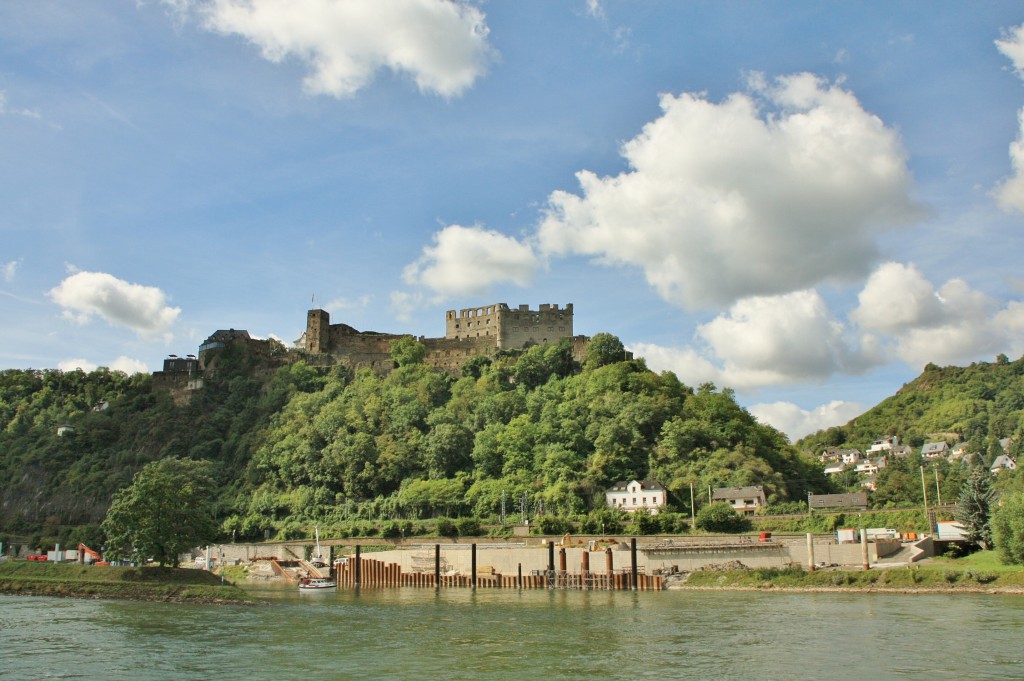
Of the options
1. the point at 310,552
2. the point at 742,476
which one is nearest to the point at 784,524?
the point at 742,476

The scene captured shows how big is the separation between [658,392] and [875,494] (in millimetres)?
26043

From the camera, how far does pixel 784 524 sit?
71.5 m

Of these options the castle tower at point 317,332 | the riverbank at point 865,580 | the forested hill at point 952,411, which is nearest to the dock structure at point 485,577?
the riverbank at point 865,580

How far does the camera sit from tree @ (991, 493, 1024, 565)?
48.0m

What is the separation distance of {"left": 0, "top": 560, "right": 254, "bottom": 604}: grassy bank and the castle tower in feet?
248

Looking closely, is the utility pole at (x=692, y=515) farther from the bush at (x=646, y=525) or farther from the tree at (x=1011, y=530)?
the tree at (x=1011, y=530)

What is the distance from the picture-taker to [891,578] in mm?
51750

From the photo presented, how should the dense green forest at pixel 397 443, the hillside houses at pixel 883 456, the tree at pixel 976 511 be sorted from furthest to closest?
the hillside houses at pixel 883 456, the dense green forest at pixel 397 443, the tree at pixel 976 511

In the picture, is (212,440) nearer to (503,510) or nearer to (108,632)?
(503,510)

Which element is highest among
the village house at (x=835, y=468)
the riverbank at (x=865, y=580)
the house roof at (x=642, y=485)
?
the village house at (x=835, y=468)

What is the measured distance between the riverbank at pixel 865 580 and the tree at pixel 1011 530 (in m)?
1.49

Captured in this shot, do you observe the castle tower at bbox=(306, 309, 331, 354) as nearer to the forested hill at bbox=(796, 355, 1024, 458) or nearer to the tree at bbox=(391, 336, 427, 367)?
the tree at bbox=(391, 336, 427, 367)

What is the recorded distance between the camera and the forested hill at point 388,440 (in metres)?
87.1

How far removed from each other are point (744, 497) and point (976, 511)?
2321cm
